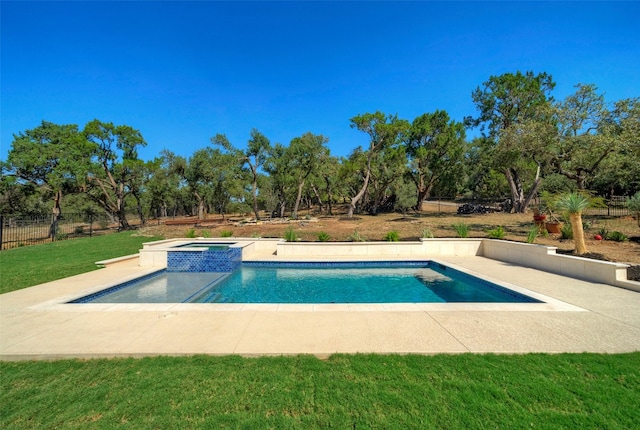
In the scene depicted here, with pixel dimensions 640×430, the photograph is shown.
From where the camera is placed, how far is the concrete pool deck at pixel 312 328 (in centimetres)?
326

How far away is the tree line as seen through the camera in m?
13.6

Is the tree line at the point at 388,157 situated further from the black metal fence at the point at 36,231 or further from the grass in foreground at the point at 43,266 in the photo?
the grass in foreground at the point at 43,266

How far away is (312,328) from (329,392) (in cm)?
149

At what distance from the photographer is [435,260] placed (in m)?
9.79

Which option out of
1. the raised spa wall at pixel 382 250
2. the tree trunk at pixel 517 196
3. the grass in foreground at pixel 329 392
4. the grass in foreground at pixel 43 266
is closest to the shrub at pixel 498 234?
the raised spa wall at pixel 382 250

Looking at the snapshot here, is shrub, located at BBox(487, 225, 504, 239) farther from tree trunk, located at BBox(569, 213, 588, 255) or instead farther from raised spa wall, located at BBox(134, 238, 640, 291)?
tree trunk, located at BBox(569, 213, 588, 255)

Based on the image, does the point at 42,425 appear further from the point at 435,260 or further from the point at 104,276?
the point at 435,260

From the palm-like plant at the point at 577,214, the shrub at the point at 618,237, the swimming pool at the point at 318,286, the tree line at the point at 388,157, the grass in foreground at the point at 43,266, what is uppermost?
the tree line at the point at 388,157

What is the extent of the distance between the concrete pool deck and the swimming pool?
39.4 inches

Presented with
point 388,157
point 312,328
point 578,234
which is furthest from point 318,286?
point 388,157

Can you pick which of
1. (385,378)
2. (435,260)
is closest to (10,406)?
A: (385,378)

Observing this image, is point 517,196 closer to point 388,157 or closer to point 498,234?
point 388,157

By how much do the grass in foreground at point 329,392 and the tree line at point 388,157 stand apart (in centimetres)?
1290

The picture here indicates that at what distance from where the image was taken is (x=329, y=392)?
242cm
